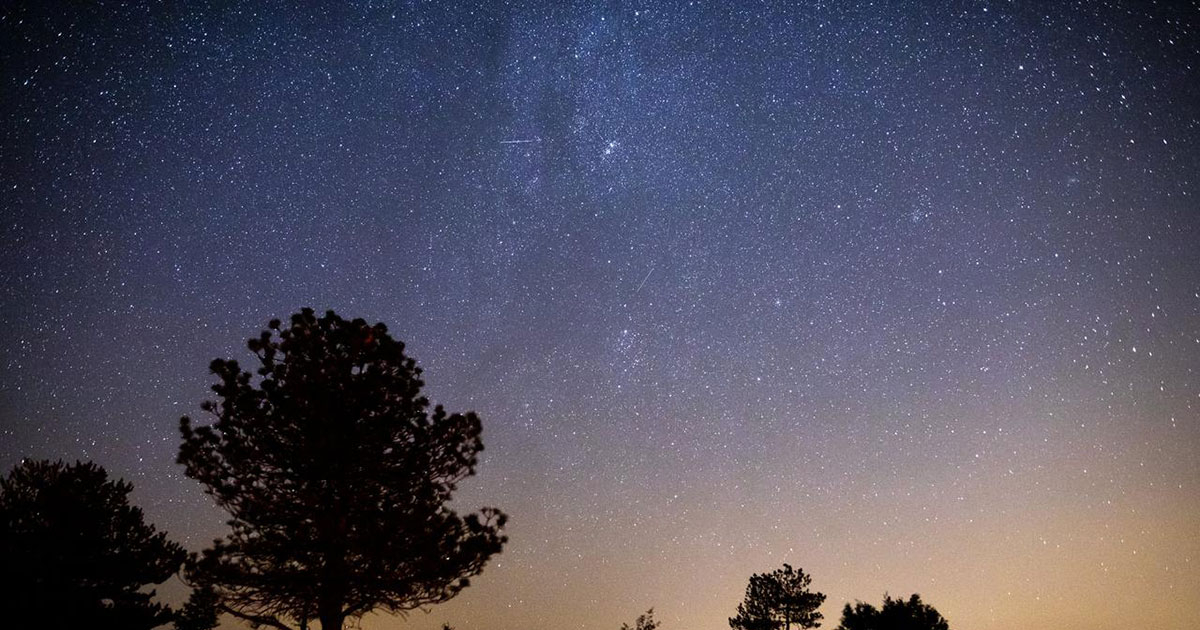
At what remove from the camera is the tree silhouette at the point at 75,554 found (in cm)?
1438

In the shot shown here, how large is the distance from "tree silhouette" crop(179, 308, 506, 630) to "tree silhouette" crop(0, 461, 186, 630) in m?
6.34

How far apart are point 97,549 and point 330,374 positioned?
1108 centimetres

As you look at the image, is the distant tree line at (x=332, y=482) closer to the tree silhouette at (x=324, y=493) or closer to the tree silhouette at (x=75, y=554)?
the tree silhouette at (x=324, y=493)

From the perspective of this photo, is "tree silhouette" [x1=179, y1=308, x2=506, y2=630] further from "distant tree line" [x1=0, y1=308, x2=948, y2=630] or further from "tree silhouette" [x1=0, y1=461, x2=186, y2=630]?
"tree silhouette" [x1=0, y1=461, x2=186, y2=630]

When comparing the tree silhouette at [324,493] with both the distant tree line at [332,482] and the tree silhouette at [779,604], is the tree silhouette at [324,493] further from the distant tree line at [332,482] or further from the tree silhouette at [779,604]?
the tree silhouette at [779,604]

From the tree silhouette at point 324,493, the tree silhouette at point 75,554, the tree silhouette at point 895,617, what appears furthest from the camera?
the tree silhouette at point 895,617

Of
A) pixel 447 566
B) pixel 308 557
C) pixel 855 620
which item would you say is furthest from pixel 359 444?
pixel 855 620

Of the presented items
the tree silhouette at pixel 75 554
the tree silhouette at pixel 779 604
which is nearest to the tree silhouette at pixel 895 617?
the tree silhouette at pixel 779 604

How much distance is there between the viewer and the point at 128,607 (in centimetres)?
1544

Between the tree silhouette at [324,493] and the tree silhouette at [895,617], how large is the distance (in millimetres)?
19080

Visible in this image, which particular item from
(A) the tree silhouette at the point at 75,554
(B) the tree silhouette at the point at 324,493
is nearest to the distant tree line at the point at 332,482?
(B) the tree silhouette at the point at 324,493

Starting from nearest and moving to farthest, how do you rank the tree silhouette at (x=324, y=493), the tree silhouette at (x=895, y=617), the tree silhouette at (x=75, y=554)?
the tree silhouette at (x=324, y=493) < the tree silhouette at (x=75, y=554) < the tree silhouette at (x=895, y=617)

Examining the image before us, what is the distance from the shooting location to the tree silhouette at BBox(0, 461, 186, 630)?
1438cm

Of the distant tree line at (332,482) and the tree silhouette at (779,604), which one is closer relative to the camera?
the distant tree line at (332,482)
